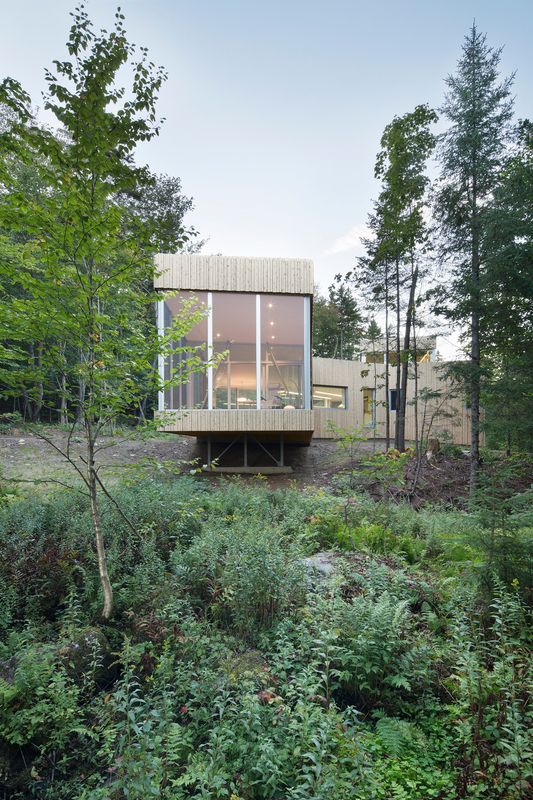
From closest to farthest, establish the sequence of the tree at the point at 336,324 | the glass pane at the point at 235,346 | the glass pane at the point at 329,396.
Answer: the glass pane at the point at 235,346
the glass pane at the point at 329,396
the tree at the point at 336,324

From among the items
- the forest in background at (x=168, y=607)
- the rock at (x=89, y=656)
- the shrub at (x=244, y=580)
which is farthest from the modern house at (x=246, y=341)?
the rock at (x=89, y=656)

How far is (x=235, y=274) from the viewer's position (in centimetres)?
917

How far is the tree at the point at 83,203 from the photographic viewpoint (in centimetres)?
256

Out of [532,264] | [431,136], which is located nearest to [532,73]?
[431,136]

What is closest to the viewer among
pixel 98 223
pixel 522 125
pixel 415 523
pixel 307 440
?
pixel 98 223

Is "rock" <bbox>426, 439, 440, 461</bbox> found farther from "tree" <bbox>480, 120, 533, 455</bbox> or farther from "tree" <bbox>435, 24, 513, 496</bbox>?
"tree" <bbox>480, 120, 533, 455</bbox>

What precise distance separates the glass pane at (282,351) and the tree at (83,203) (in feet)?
21.0

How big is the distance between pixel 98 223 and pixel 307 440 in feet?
31.8

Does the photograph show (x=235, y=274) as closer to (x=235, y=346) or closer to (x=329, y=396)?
(x=235, y=346)

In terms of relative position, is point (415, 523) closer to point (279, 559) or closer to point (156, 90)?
point (279, 559)

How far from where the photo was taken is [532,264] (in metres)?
7.00

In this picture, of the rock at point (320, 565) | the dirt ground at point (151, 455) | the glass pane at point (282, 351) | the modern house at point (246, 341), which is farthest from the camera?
the dirt ground at point (151, 455)

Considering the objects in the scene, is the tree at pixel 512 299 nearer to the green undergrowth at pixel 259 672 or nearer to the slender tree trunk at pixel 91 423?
the green undergrowth at pixel 259 672

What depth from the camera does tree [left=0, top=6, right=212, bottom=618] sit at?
2.56 metres
